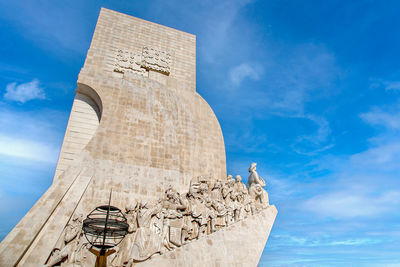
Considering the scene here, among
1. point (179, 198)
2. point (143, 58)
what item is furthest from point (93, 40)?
point (179, 198)

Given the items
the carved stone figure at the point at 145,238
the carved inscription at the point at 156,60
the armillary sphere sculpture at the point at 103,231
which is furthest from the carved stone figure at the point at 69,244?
the carved inscription at the point at 156,60

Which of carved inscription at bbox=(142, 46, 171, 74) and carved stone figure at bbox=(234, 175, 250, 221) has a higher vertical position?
Answer: carved inscription at bbox=(142, 46, 171, 74)

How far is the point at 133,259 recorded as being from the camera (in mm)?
6723

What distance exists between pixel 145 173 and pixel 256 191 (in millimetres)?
3841

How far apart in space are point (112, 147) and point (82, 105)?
2343 mm

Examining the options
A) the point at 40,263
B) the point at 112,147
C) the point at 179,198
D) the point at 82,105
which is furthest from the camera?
the point at 82,105

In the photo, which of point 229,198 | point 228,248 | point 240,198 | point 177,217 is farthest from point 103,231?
point 240,198

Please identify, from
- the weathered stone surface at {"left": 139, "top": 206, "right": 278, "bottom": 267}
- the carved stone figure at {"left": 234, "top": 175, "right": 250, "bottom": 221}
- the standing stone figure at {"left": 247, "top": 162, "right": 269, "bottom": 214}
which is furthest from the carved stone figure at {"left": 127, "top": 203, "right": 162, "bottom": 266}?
the standing stone figure at {"left": 247, "top": 162, "right": 269, "bottom": 214}

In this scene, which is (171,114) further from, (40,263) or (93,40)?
(40,263)

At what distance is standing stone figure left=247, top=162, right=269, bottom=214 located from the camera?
9.55m

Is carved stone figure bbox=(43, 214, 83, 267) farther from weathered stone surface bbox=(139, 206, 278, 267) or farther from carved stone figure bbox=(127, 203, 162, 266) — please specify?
weathered stone surface bbox=(139, 206, 278, 267)

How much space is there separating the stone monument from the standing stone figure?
1.4 inches

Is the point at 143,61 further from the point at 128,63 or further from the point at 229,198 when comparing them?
the point at 229,198

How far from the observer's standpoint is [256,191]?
9.83 metres
